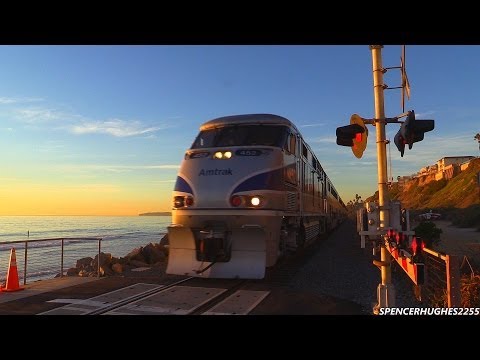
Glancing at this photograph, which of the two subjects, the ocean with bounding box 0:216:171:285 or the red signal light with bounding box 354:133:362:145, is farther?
the ocean with bounding box 0:216:171:285

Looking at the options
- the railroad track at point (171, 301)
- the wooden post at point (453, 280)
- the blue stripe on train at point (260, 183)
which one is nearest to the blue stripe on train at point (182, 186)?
the blue stripe on train at point (260, 183)

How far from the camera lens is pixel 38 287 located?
29.9 ft

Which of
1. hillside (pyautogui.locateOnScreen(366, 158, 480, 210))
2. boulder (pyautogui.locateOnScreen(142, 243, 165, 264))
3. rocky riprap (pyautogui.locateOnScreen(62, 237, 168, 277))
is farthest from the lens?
hillside (pyautogui.locateOnScreen(366, 158, 480, 210))

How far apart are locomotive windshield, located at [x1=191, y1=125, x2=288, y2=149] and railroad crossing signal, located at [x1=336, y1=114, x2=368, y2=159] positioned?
386cm

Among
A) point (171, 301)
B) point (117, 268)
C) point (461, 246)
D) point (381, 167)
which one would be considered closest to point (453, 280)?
point (381, 167)

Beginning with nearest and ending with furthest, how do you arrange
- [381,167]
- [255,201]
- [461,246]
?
[381,167]
[255,201]
[461,246]

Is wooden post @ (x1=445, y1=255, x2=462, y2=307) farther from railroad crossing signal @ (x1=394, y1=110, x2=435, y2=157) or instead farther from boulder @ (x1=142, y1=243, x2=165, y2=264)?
boulder @ (x1=142, y1=243, x2=165, y2=264)

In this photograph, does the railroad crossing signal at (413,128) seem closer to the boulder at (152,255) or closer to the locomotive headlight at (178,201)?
the locomotive headlight at (178,201)

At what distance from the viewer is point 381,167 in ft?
18.6

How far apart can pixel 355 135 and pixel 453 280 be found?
2425mm

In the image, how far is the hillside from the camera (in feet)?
190

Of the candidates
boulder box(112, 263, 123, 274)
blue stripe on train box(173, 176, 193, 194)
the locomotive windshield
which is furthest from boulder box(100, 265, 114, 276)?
the locomotive windshield

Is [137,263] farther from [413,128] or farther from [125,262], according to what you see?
[413,128]
